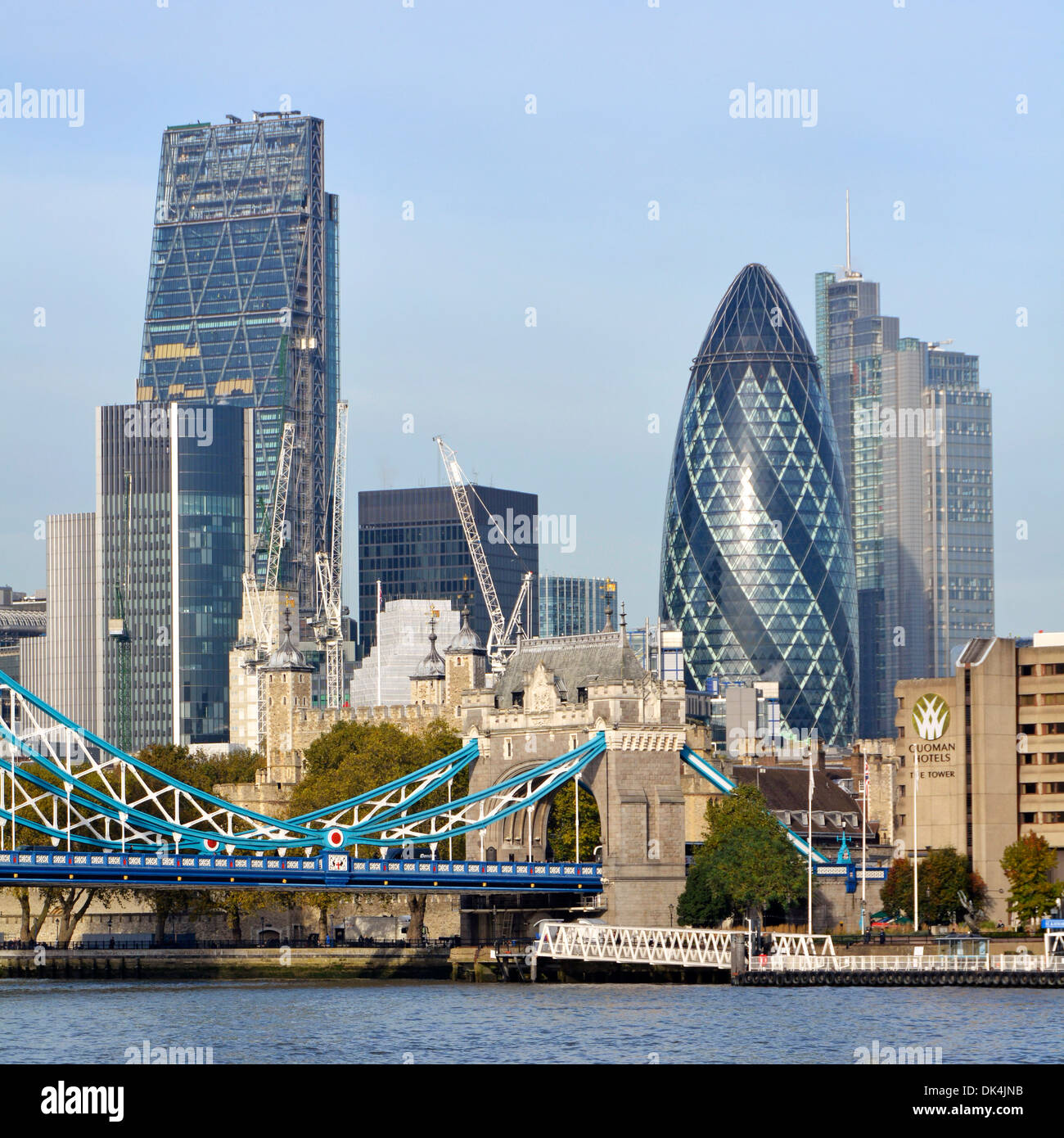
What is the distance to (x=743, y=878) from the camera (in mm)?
118125

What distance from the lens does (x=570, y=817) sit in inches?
5027

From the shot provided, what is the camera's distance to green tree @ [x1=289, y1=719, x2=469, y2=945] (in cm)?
13875

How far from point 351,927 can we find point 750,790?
25.3 m

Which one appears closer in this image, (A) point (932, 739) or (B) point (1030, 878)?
(B) point (1030, 878)

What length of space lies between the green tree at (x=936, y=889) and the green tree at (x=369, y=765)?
2300 centimetres

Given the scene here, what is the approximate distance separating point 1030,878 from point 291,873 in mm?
38182

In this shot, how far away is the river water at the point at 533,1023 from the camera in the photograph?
73188mm

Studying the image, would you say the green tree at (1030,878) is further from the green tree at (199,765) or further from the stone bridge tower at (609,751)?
the green tree at (199,765)

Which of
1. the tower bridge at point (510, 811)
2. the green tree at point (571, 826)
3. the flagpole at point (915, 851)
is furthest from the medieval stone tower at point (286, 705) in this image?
the flagpole at point (915, 851)

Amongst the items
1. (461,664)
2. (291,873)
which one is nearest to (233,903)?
(291,873)

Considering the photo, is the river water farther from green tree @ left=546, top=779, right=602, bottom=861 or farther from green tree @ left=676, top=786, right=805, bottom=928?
green tree @ left=546, top=779, right=602, bottom=861

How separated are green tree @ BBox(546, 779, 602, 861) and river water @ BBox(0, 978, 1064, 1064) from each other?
63.4 feet

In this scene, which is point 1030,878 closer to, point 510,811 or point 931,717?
point 931,717
